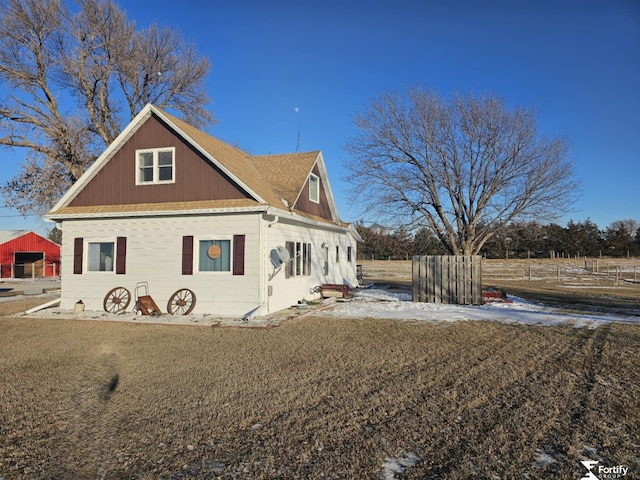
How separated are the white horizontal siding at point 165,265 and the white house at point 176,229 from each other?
29mm

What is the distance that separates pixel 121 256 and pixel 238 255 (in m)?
3.89

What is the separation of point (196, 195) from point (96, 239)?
3587mm

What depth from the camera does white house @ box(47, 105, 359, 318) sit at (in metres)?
11.9

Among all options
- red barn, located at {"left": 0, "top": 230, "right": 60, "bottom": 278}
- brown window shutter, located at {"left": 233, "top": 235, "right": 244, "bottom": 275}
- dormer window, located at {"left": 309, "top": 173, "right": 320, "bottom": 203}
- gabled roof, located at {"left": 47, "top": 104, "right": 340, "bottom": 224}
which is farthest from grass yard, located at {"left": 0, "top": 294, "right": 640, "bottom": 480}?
red barn, located at {"left": 0, "top": 230, "right": 60, "bottom": 278}

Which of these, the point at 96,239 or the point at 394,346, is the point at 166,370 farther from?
the point at 96,239

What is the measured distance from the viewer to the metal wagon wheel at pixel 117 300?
12.8 metres

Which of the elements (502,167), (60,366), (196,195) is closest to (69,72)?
(196,195)

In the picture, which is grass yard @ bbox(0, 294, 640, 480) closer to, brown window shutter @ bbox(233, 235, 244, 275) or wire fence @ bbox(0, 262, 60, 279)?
brown window shutter @ bbox(233, 235, 244, 275)

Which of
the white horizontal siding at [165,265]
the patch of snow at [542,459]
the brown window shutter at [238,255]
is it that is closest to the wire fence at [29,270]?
the white horizontal siding at [165,265]

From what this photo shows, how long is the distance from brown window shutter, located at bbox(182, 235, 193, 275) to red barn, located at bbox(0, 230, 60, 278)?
92.4 ft

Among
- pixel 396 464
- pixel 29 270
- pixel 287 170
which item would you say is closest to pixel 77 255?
pixel 287 170

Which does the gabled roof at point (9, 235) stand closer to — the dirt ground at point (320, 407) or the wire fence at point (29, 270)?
the wire fence at point (29, 270)

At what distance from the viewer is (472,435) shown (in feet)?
13.2

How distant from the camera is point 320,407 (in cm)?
483
